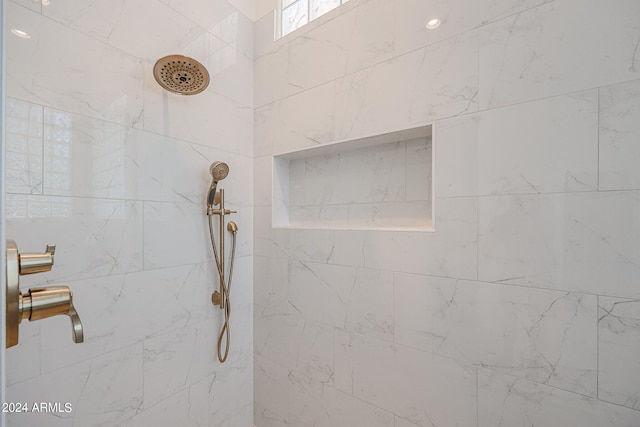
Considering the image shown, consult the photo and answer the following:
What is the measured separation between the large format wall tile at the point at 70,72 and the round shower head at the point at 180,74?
0.16 meters

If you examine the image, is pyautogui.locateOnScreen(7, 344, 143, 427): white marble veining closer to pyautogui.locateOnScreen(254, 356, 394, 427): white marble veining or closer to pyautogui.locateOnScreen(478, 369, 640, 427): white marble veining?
pyautogui.locateOnScreen(254, 356, 394, 427): white marble veining

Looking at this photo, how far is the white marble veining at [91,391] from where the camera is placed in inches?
36.4

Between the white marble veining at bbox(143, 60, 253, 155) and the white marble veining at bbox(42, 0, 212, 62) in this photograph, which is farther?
the white marble veining at bbox(143, 60, 253, 155)

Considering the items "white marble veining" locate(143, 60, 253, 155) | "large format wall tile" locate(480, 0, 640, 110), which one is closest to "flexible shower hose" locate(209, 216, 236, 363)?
"white marble veining" locate(143, 60, 253, 155)

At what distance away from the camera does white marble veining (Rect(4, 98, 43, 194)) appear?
2.90ft

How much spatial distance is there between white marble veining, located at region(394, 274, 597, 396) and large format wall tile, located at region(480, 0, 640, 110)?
0.67m

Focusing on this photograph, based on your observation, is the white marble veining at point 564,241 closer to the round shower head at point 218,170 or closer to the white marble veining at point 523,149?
the white marble veining at point 523,149

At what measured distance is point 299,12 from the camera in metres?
1.64

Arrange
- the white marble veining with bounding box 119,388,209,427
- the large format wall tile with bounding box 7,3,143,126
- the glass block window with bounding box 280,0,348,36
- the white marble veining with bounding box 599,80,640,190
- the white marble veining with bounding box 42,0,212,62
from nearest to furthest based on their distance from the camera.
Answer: the white marble veining with bounding box 599,80,640,190 < the large format wall tile with bounding box 7,3,143,126 < the white marble veining with bounding box 42,0,212,62 < the white marble veining with bounding box 119,388,209,427 < the glass block window with bounding box 280,0,348,36

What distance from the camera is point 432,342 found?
1.12 m

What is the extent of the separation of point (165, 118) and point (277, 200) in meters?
0.70

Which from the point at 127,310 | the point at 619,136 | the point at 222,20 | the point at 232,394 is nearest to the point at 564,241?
the point at 619,136

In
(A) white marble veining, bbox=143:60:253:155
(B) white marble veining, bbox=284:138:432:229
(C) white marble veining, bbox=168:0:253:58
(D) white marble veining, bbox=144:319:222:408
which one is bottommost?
(D) white marble veining, bbox=144:319:222:408

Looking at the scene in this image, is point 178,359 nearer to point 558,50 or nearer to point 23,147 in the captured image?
point 23,147
